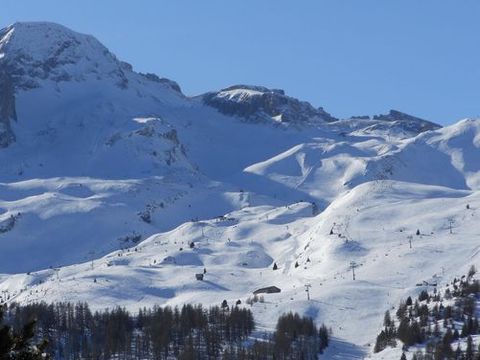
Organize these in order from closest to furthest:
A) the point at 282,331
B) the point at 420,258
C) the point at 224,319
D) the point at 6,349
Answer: the point at 6,349
the point at 282,331
the point at 224,319
the point at 420,258

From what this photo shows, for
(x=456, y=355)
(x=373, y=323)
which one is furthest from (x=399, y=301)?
(x=456, y=355)

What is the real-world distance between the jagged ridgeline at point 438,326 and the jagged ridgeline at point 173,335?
1117 cm

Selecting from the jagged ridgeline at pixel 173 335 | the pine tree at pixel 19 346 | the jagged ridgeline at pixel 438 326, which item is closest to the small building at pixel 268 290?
the jagged ridgeline at pixel 173 335

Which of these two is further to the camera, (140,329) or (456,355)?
(140,329)

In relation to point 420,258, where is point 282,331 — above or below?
below

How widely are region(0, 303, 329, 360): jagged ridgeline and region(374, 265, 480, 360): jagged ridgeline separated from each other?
11171 mm

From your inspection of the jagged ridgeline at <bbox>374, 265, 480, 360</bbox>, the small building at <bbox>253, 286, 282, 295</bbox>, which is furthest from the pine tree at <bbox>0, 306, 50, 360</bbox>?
the small building at <bbox>253, 286, 282, 295</bbox>

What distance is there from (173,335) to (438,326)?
3818 centimetres

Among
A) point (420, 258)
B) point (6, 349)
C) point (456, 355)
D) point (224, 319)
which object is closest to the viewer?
point (6, 349)

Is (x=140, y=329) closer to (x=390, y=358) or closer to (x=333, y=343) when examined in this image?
(x=333, y=343)

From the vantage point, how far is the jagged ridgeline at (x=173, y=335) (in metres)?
143

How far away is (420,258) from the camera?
632 feet

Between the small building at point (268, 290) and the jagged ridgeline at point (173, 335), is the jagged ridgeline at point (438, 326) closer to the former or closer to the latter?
the jagged ridgeline at point (173, 335)

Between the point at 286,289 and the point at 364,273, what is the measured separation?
14.9 m
